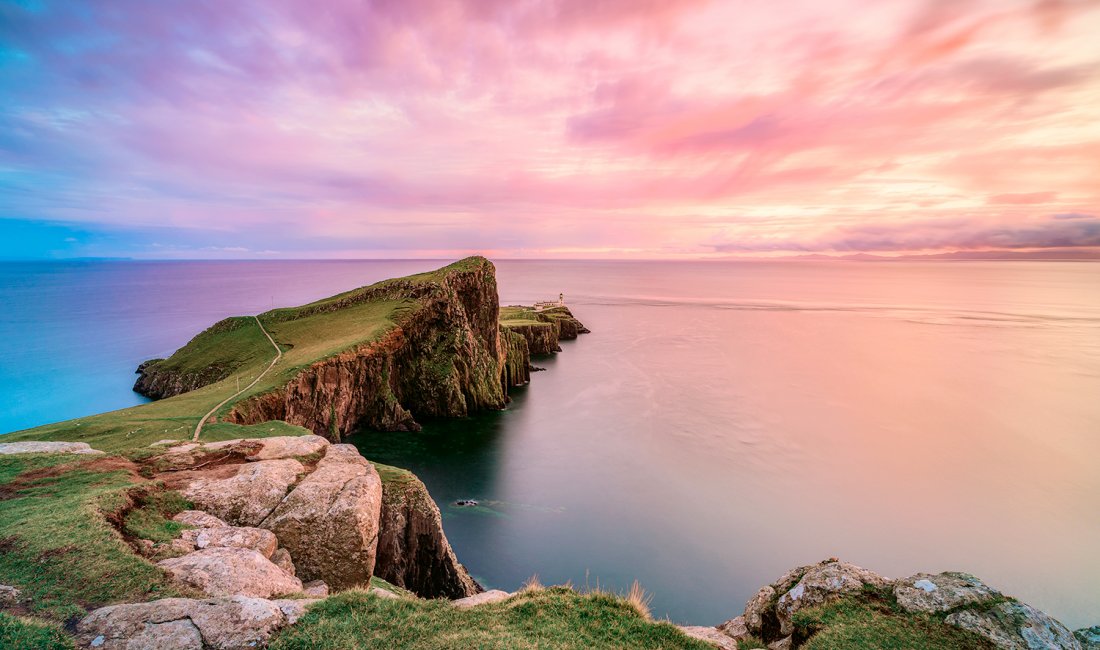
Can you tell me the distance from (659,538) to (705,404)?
3473 cm

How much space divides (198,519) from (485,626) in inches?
424

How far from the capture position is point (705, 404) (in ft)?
213

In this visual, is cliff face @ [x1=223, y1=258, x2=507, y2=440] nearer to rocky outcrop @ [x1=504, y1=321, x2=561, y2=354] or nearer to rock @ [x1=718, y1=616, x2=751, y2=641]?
rocky outcrop @ [x1=504, y1=321, x2=561, y2=354]

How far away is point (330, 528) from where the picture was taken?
54.3 ft

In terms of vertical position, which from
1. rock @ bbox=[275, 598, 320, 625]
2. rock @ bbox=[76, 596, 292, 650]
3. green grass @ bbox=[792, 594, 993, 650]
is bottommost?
green grass @ bbox=[792, 594, 993, 650]

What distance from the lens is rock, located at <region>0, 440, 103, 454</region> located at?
61.9 feet

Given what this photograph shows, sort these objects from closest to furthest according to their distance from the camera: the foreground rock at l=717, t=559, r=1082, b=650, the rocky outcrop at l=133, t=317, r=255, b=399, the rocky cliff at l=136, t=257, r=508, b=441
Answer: the foreground rock at l=717, t=559, r=1082, b=650 → the rocky cliff at l=136, t=257, r=508, b=441 → the rocky outcrop at l=133, t=317, r=255, b=399

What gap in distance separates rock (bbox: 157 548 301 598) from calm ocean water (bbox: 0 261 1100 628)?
18.5 meters

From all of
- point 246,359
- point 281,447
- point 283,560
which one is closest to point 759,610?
point 283,560

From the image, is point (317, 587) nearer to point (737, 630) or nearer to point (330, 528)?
point (330, 528)

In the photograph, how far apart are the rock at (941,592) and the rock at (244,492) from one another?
2094 cm

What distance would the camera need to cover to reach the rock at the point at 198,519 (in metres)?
14.6

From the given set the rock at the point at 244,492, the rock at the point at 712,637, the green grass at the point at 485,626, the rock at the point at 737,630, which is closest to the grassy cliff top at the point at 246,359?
the rock at the point at 244,492

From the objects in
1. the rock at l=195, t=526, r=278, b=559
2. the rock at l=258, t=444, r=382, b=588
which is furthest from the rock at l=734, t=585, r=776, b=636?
the rock at l=195, t=526, r=278, b=559
